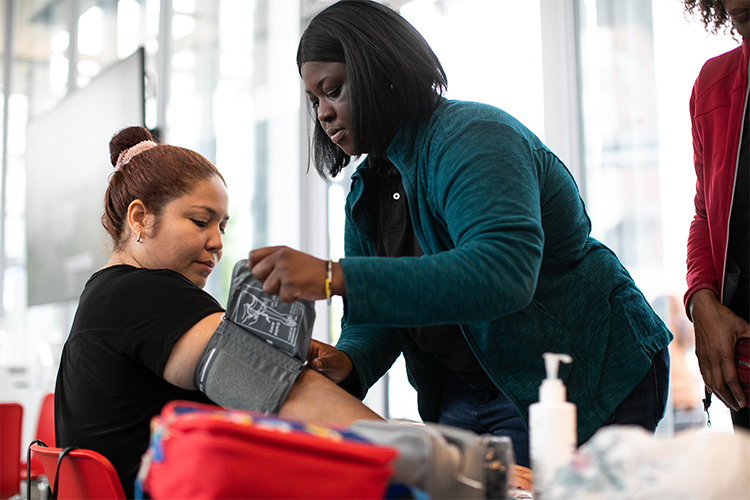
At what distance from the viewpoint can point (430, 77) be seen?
1190mm

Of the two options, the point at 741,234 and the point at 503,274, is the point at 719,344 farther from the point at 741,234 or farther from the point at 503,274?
the point at 503,274

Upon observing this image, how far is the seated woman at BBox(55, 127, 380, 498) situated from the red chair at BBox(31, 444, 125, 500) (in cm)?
9

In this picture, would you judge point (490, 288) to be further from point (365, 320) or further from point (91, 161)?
point (91, 161)

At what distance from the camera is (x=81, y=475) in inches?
43.4

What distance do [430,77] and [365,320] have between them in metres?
0.51

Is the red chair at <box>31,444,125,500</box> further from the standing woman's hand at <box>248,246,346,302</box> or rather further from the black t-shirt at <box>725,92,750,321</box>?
the black t-shirt at <box>725,92,750,321</box>

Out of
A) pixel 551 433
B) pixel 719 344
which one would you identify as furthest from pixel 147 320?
pixel 719 344

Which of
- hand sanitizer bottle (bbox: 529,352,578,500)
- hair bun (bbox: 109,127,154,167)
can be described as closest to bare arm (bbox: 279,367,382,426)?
hand sanitizer bottle (bbox: 529,352,578,500)

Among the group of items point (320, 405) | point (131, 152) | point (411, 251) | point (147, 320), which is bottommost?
point (320, 405)

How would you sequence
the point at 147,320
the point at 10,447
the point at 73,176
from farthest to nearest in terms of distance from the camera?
the point at 73,176
the point at 10,447
the point at 147,320

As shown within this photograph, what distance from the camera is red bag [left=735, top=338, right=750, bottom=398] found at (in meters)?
1.23

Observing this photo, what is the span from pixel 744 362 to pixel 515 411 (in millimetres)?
432

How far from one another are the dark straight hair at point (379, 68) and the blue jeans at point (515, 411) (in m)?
0.50

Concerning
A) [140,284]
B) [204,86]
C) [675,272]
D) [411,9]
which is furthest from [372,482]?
[204,86]
